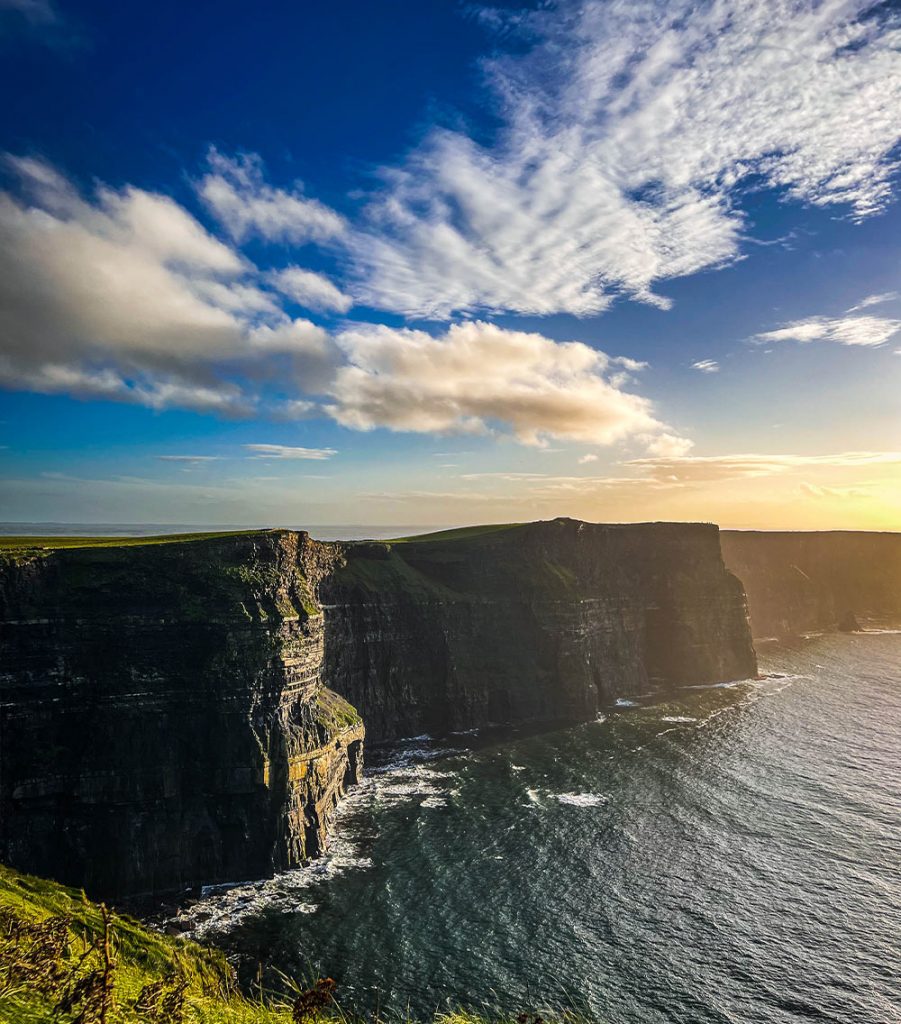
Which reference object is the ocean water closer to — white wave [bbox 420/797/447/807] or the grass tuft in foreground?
white wave [bbox 420/797/447/807]

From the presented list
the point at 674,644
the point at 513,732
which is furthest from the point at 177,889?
the point at 674,644

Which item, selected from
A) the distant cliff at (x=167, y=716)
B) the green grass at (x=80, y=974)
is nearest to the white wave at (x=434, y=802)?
the distant cliff at (x=167, y=716)

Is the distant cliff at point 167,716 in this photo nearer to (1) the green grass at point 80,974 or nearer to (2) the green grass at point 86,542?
(2) the green grass at point 86,542

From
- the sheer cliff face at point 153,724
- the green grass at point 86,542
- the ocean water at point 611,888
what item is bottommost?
the ocean water at point 611,888

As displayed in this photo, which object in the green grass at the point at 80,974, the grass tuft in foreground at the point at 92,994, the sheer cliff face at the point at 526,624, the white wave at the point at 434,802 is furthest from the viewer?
the sheer cliff face at the point at 526,624

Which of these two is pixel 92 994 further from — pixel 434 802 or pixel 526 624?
pixel 526 624

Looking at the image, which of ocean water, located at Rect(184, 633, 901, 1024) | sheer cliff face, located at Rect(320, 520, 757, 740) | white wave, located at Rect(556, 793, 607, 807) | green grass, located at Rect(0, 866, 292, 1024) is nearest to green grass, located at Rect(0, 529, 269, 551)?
sheer cliff face, located at Rect(320, 520, 757, 740)

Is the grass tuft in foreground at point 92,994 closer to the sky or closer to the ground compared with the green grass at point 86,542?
closer to the ground

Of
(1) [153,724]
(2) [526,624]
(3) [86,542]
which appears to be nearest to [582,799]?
(2) [526,624]
